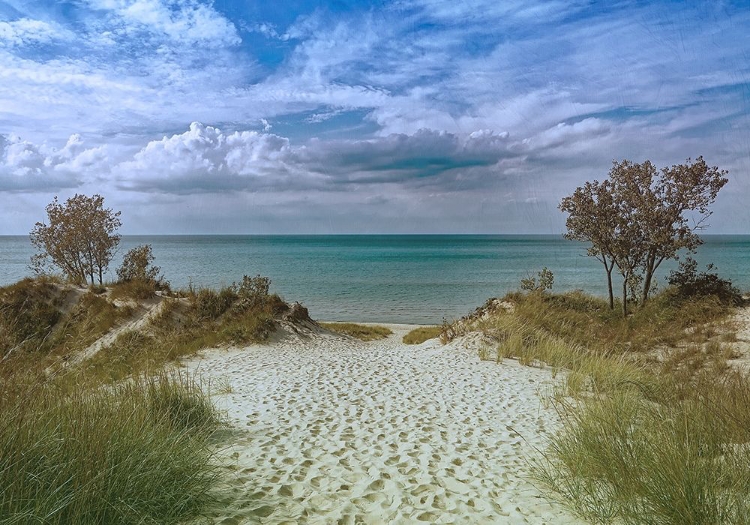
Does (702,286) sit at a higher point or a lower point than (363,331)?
higher

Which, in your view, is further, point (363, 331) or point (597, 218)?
point (363, 331)

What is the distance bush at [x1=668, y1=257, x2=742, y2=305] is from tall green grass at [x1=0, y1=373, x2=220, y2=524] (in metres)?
17.6

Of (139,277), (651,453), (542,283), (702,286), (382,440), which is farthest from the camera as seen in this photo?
(542,283)

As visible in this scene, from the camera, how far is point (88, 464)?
12.2 feet

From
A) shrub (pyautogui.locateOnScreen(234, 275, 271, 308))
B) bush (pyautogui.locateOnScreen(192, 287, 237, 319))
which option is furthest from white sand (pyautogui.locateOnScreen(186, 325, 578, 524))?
shrub (pyautogui.locateOnScreen(234, 275, 271, 308))

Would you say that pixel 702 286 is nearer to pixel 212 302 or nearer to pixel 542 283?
pixel 542 283

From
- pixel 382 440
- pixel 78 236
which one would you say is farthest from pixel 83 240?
pixel 382 440

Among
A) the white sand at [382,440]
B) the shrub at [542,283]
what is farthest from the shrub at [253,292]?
the shrub at [542,283]

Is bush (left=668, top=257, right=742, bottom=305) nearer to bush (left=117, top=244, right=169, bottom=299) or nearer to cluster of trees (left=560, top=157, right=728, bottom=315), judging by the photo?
cluster of trees (left=560, top=157, right=728, bottom=315)

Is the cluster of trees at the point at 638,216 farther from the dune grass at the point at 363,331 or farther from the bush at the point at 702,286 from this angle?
the dune grass at the point at 363,331

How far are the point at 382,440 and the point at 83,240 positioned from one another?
20.4 m

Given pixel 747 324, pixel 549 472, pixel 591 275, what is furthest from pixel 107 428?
pixel 591 275

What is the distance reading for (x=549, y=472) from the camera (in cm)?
557

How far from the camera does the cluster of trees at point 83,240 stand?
866 inches
